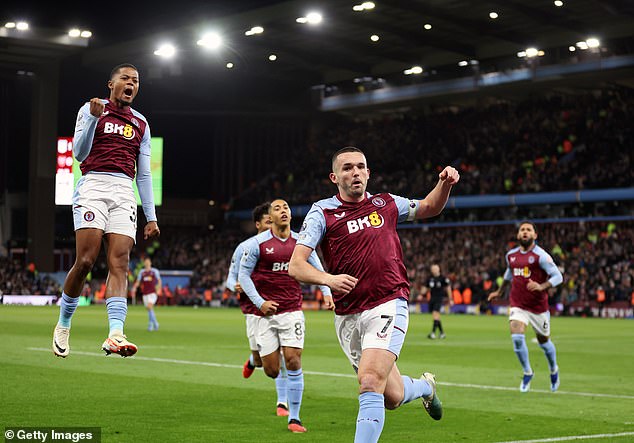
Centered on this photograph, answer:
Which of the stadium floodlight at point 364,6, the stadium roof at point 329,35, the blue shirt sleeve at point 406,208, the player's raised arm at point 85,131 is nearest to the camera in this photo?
the blue shirt sleeve at point 406,208

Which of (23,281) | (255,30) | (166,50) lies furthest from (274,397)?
(23,281)

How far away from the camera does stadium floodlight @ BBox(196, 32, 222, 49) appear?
4862 cm

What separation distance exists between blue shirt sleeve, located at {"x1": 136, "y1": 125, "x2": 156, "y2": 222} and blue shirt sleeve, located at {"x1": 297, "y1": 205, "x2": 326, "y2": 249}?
5.84 ft

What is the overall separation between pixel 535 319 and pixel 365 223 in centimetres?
870

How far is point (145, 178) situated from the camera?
9.61m

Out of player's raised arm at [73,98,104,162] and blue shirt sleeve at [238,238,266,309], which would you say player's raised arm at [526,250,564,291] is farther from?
player's raised arm at [73,98,104,162]

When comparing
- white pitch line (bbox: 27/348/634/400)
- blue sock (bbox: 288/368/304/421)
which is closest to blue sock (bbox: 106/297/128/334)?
blue sock (bbox: 288/368/304/421)

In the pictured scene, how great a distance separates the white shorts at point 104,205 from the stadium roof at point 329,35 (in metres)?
36.9

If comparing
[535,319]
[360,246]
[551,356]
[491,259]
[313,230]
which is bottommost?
[551,356]

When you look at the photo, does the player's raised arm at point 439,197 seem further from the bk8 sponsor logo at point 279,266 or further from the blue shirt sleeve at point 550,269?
the blue shirt sleeve at point 550,269

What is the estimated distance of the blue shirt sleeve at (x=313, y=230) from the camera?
8.39 metres

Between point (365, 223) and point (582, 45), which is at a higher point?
point (582, 45)

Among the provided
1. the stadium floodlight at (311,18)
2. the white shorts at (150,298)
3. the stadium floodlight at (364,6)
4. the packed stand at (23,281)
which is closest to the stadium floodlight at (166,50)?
the stadium floodlight at (311,18)

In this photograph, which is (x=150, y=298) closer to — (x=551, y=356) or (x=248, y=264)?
(x=551, y=356)
